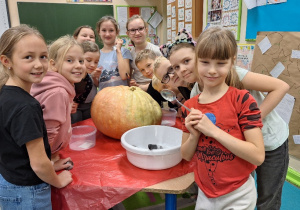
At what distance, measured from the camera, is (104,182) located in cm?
90

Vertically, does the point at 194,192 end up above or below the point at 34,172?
below

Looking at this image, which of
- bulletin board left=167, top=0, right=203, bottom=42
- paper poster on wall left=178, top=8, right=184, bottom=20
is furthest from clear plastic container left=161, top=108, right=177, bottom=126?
paper poster on wall left=178, top=8, right=184, bottom=20

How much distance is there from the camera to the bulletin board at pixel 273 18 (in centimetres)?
177

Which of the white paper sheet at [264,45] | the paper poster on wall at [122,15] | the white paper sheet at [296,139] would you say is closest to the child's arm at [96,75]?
the white paper sheet at [264,45]

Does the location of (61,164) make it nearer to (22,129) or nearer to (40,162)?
(40,162)

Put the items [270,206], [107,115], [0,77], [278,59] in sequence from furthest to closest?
[278,59] → [107,115] → [270,206] → [0,77]

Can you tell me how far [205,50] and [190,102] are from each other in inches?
8.2

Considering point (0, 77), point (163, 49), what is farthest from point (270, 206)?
point (0, 77)

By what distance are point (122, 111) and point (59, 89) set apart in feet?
1.21

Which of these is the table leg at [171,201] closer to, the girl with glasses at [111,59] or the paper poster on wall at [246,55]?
the girl with glasses at [111,59]

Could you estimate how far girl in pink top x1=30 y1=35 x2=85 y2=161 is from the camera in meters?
0.95

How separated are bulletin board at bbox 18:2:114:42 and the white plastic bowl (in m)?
2.94

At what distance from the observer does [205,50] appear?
76 cm

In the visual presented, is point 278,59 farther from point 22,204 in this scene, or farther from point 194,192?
point 22,204
